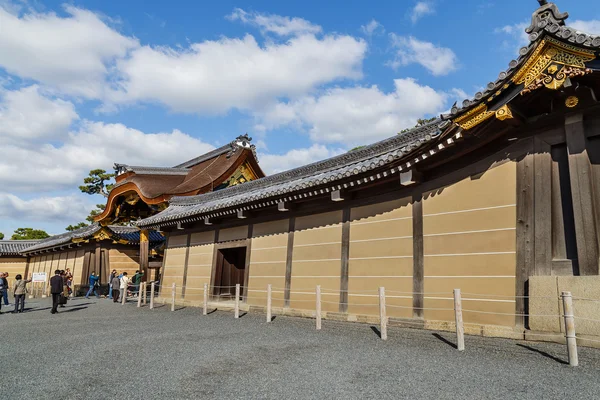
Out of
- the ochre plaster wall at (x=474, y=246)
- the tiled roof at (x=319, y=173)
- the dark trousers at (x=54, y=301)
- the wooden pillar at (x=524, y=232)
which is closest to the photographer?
the wooden pillar at (x=524, y=232)

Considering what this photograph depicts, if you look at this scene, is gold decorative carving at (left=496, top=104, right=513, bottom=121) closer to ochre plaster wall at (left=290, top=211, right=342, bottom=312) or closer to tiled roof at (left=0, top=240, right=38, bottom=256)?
ochre plaster wall at (left=290, top=211, right=342, bottom=312)

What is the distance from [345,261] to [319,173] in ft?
11.7

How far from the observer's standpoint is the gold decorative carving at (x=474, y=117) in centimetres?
609

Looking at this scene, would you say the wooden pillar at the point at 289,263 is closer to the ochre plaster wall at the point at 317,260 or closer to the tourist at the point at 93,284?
the ochre plaster wall at the point at 317,260

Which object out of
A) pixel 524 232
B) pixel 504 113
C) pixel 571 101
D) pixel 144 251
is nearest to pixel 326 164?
pixel 504 113

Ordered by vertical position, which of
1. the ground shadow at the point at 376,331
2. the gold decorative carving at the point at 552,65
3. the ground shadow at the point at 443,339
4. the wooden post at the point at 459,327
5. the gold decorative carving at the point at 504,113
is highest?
the gold decorative carving at the point at 552,65

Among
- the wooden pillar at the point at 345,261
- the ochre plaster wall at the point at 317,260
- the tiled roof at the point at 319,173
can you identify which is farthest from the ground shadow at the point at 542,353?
the ochre plaster wall at the point at 317,260

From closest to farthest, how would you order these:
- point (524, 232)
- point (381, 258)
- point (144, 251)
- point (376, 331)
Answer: point (524, 232) → point (376, 331) → point (381, 258) → point (144, 251)

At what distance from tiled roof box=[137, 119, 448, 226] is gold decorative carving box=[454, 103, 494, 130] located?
1.26 ft

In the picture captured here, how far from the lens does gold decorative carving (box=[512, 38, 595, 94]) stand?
16.8 ft

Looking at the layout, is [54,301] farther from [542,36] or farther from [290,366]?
[542,36]

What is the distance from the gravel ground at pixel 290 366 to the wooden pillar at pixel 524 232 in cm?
69

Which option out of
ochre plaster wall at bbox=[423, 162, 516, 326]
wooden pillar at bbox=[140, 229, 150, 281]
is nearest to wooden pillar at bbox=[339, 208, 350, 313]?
ochre plaster wall at bbox=[423, 162, 516, 326]

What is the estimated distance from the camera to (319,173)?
11828 millimetres
